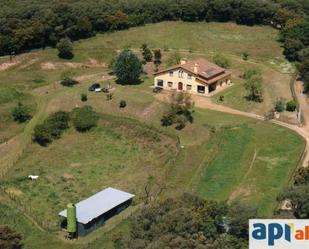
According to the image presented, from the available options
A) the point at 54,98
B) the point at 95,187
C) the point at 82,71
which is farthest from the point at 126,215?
the point at 82,71

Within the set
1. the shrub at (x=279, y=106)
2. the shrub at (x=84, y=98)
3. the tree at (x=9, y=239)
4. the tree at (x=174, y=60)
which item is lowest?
the tree at (x=9, y=239)

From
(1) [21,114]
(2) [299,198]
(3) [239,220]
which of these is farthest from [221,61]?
(3) [239,220]

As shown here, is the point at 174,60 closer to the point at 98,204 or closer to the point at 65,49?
the point at 65,49

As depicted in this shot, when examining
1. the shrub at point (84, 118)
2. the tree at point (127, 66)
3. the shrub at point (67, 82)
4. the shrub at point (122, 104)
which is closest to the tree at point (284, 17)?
the tree at point (127, 66)

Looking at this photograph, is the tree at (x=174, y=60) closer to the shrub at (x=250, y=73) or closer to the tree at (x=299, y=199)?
the shrub at (x=250, y=73)

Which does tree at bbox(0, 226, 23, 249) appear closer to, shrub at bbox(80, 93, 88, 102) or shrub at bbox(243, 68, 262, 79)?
shrub at bbox(80, 93, 88, 102)

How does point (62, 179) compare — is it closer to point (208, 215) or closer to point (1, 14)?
point (208, 215)
